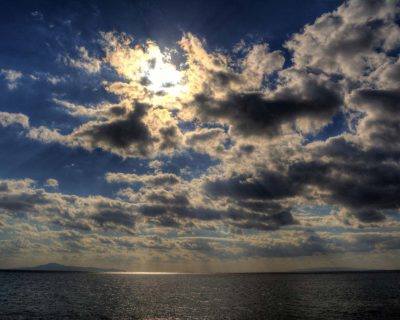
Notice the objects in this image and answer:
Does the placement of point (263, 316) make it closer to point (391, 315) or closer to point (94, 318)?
point (391, 315)

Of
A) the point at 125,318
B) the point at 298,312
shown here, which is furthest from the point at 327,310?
the point at 125,318

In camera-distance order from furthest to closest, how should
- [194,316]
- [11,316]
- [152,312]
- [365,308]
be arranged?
1. [365,308]
2. [152,312]
3. [194,316]
4. [11,316]

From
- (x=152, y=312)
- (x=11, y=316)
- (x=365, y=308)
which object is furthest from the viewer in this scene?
(x=365, y=308)

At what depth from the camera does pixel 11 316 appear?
75062 mm

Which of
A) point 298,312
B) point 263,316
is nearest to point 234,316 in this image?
point 263,316

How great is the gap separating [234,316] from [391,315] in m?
35.9

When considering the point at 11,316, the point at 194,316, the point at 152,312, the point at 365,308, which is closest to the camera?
the point at 11,316

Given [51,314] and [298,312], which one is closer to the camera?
[51,314]

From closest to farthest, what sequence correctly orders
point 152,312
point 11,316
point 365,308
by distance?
point 11,316, point 152,312, point 365,308

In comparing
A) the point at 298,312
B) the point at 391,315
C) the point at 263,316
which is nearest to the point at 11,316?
the point at 263,316

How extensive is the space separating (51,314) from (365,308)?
7920 centimetres

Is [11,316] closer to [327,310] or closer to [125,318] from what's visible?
[125,318]

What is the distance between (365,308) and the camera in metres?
94.4

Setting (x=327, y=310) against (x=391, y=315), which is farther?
(x=327, y=310)
